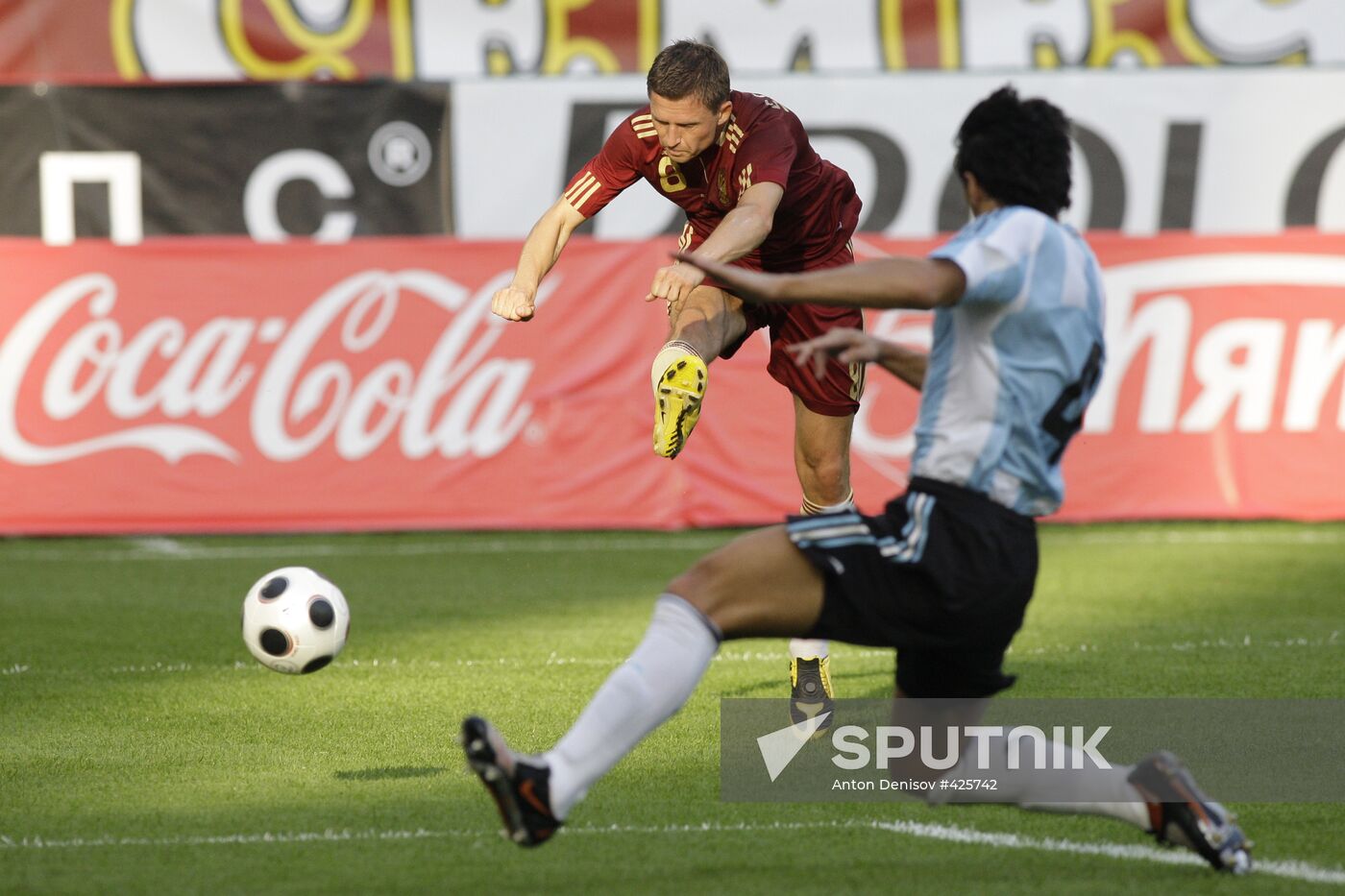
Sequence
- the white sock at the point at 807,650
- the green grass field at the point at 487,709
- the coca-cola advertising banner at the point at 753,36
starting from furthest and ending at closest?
the coca-cola advertising banner at the point at 753,36 < the white sock at the point at 807,650 < the green grass field at the point at 487,709

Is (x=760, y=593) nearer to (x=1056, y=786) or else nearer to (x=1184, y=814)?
(x=1056, y=786)

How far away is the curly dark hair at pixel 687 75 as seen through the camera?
5988 mm

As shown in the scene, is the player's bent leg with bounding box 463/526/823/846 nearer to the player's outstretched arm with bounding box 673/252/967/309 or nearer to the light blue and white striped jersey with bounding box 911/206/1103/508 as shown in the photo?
the light blue and white striped jersey with bounding box 911/206/1103/508

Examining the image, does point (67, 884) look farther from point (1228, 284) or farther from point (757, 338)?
point (1228, 284)

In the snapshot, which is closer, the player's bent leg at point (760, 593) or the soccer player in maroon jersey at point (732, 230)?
the player's bent leg at point (760, 593)

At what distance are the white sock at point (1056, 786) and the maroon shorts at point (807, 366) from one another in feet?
7.48

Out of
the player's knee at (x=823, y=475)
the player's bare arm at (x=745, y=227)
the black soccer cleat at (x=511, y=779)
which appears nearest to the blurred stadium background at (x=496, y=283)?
the player's knee at (x=823, y=475)

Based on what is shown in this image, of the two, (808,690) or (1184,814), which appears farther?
(808,690)

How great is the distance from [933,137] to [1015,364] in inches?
422

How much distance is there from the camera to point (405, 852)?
186 inches

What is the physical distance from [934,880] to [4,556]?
850 centimetres

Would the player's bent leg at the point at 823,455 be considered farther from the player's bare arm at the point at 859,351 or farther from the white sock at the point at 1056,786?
the white sock at the point at 1056,786

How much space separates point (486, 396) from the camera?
12.2 m

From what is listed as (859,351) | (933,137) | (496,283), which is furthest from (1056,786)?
(933,137)
